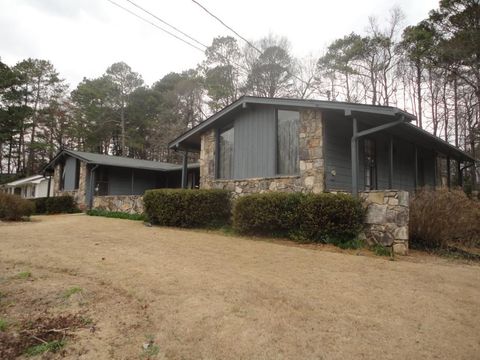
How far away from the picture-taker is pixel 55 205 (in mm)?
15594

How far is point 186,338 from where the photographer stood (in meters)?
2.23

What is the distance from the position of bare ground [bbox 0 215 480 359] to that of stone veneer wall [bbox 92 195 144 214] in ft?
24.4

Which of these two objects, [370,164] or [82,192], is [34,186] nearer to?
[82,192]

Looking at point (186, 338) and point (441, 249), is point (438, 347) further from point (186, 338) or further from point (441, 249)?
point (441, 249)

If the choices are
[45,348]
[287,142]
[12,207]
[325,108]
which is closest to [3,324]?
[45,348]

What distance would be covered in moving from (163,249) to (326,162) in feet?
16.2

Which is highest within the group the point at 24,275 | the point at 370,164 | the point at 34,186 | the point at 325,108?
the point at 325,108

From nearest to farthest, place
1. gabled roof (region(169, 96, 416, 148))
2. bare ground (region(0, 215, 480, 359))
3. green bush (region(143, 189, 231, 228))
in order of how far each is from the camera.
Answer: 1. bare ground (region(0, 215, 480, 359))
2. gabled roof (region(169, 96, 416, 148))
3. green bush (region(143, 189, 231, 228))

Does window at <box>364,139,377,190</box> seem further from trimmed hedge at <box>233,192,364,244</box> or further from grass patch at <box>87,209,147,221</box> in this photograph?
grass patch at <box>87,209,147,221</box>

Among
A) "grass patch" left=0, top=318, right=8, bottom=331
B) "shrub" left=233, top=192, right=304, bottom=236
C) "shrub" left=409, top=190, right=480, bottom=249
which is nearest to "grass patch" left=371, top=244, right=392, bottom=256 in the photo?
"shrub" left=409, top=190, right=480, bottom=249

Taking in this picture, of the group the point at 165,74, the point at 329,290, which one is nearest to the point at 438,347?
the point at 329,290

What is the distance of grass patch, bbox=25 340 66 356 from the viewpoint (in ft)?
6.45

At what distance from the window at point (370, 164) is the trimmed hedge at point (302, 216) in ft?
13.1

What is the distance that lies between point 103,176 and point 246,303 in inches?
651
